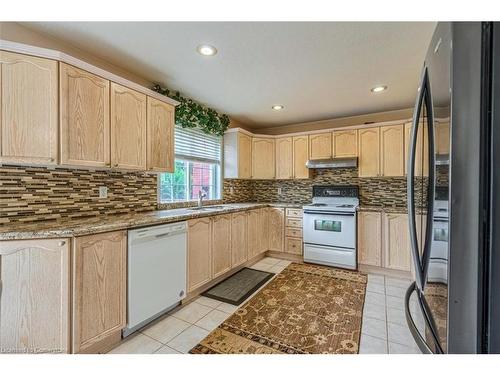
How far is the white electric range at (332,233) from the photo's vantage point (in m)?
3.40

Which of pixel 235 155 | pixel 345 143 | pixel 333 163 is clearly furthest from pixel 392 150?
pixel 235 155

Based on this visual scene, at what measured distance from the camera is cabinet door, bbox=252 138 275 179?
173 inches

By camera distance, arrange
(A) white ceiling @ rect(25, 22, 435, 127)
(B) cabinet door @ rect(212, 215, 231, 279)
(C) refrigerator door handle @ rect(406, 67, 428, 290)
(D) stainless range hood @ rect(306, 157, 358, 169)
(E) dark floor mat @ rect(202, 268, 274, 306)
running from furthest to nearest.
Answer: (D) stainless range hood @ rect(306, 157, 358, 169)
(B) cabinet door @ rect(212, 215, 231, 279)
(E) dark floor mat @ rect(202, 268, 274, 306)
(A) white ceiling @ rect(25, 22, 435, 127)
(C) refrigerator door handle @ rect(406, 67, 428, 290)

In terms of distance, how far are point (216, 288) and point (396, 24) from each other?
3102 mm

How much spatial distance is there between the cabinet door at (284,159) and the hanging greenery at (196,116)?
3.48ft

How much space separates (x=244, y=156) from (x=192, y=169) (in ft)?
3.46

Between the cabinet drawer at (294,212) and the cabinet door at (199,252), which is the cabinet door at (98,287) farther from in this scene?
the cabinet drawer at (294,212)

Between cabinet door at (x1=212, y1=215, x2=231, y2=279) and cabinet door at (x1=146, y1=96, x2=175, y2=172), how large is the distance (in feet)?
2.84

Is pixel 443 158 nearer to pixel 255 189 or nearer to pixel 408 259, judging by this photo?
pixel 408 259

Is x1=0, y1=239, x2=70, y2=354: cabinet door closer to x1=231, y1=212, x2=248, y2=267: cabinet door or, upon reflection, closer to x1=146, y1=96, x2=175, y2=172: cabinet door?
x1=146, y1=96, x2=175, y2=172: cabinet door

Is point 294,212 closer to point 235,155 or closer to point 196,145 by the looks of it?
point 235,155

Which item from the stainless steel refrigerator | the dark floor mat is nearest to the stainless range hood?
the dark floor mat

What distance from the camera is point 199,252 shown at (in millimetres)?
2580

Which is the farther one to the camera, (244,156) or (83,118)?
(244,156)
